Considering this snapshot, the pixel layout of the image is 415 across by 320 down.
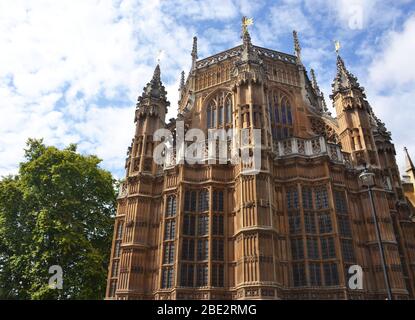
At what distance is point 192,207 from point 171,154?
444cm

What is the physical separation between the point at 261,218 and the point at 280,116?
11828 mm

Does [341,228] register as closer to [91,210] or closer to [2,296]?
[91,210]

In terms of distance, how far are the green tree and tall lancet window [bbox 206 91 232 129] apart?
1006 cm

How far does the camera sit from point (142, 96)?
91.5 feet

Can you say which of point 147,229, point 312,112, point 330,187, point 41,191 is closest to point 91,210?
point 41,191

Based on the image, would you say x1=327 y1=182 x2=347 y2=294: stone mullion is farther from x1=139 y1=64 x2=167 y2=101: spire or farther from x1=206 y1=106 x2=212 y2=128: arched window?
x1=139 y1=64 x2=167 y2=101: spire

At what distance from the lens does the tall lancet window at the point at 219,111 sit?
28.7 meters

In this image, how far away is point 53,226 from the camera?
23.4 metres

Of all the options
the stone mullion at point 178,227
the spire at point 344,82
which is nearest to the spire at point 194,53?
the spire at point 344,82

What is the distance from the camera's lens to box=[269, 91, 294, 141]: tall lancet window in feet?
91.5

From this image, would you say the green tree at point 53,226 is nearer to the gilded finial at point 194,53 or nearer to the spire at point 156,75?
the spire at point 156,75

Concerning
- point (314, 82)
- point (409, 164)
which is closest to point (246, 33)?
point (314, 82)

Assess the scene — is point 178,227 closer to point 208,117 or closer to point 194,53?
point 208,117

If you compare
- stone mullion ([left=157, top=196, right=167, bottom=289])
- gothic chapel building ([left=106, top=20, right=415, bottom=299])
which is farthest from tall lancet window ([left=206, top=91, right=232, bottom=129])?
stone mullion ([left=157, top=196, right=167, bottom=289])
